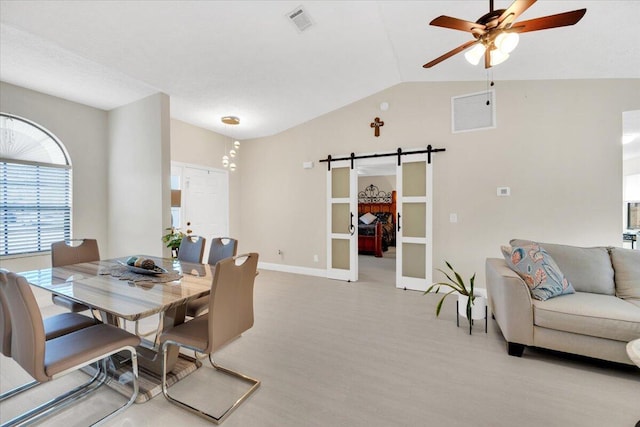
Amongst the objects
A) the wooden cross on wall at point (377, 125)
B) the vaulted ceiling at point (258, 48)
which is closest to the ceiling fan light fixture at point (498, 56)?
the vaulted ceiling at point (258, 48)

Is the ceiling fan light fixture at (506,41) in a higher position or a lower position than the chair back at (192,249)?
higher

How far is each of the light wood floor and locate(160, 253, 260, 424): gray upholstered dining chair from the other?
0.24ft

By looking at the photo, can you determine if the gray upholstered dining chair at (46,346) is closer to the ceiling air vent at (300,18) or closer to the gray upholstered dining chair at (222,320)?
the gray upholstered dining chair at (222,320)

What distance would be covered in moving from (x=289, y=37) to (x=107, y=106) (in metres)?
3.04

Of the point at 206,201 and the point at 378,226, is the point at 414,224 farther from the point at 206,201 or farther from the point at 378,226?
the point at 206,201

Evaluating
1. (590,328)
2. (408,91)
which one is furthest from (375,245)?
(590,328)

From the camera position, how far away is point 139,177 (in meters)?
3.80

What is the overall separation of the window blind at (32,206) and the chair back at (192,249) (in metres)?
2.20

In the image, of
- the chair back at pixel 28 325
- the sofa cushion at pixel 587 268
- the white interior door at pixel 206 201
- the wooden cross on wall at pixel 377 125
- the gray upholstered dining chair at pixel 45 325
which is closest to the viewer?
the chair back at pixel 28 325

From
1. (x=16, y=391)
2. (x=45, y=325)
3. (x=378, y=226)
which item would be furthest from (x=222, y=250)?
(x=378, y=226)

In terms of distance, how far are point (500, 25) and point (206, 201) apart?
4926mm

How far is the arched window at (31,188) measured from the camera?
10.6 feet

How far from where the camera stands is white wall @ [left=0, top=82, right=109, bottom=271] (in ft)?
10.9

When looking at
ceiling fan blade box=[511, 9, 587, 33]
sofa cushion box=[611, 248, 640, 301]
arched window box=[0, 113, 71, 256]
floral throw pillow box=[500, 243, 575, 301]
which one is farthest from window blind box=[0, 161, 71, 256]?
sofa cushion box=[611, 248, 640, 301]
